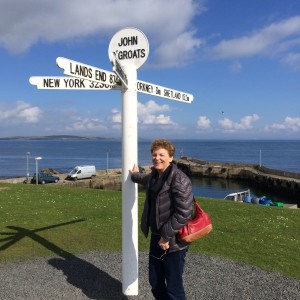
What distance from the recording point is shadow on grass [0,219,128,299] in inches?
224

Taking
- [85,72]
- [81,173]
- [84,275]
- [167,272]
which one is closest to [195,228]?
[167,272]

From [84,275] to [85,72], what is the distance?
137 inches

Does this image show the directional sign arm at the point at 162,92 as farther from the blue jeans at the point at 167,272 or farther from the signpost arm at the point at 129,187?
the blue jeans at the point at 167,272

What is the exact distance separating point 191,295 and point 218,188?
51.9m

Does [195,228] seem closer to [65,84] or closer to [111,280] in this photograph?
→ [111,280]

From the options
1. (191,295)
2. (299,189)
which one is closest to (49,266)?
(191,295)

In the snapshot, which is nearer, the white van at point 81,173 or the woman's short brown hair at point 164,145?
the woman's short brown hair at point 164,145

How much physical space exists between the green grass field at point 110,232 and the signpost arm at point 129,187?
230 centimetres

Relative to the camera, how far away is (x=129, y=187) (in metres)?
5.45

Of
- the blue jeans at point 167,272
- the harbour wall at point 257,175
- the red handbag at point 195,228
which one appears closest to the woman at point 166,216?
the blue jeans at point 167,272

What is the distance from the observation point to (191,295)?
555 centimetres

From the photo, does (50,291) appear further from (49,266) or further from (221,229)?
(221,229)

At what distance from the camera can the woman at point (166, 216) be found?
4168 mm

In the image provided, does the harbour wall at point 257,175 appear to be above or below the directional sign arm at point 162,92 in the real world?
below
